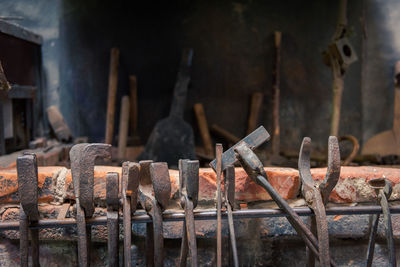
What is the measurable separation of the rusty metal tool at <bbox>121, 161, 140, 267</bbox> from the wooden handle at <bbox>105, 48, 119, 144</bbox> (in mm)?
2174

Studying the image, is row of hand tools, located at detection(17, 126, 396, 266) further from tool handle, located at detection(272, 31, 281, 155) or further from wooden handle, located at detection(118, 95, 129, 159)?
tool handle, located at detection(272, 31, 281, 155)

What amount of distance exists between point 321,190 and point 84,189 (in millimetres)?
679

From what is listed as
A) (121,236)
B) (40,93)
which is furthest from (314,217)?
(40,93)

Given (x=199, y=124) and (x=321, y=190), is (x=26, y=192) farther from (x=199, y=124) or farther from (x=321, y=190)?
(x=199, y=124)

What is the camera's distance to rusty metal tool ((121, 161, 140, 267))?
946 mm

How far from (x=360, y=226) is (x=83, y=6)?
2.79 m

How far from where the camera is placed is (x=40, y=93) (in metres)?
2.72

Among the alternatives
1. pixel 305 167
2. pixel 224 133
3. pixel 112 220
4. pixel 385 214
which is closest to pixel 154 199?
pixel 112 220

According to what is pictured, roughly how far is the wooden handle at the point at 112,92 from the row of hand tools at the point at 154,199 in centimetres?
215

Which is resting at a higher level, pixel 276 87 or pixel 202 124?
pixel 276 87

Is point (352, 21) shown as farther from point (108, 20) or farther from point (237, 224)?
point (237, 224)

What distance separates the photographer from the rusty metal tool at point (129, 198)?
37.3 inches

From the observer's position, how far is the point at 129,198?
0.99 meters

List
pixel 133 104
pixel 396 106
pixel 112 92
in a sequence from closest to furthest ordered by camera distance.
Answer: pixel 396 106 < pixel 112 92 < pixel 133 104
